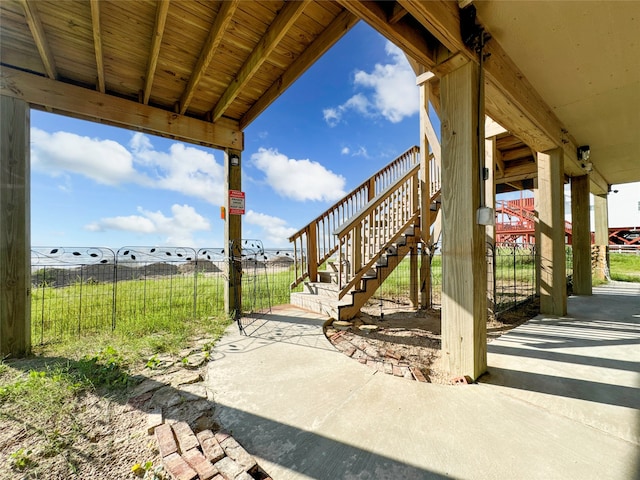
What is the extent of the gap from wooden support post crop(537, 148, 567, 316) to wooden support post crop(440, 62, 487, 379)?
2769 millimetres

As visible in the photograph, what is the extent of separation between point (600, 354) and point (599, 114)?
3099 millimetres

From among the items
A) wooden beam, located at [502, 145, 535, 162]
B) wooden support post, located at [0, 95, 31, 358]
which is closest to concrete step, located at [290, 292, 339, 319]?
wooden support post, located at [0, 95, 31, 358]

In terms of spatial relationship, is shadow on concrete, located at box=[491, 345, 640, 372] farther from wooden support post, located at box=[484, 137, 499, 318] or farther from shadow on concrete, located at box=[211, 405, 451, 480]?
shadow on concrete, located at box=[211, 405, 451, 480]

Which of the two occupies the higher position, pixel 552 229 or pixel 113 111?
pixel 113 111

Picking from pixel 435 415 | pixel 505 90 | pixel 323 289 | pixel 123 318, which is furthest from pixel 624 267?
pixel 123 318

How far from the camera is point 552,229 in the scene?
12.5ft

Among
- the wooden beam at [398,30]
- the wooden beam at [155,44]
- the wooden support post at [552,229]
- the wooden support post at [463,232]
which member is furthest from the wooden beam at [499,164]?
the wooden beam at [155,44]

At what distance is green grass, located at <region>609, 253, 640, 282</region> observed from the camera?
8176 mm

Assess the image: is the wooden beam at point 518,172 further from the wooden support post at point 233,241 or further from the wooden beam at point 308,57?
the wooden support post at point 233,241

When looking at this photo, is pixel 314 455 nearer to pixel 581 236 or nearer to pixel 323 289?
pixel 323 289

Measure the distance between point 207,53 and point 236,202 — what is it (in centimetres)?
184

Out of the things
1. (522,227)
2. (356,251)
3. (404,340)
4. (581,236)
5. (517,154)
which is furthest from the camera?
(522,227)

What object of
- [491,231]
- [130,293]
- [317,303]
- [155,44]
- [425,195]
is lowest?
[317,303]

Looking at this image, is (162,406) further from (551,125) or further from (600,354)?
(551,125)
